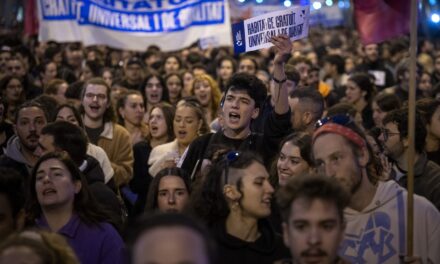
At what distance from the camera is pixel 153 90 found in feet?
46.0

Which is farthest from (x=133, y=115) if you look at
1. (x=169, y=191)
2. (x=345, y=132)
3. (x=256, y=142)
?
(x=345, y=132)

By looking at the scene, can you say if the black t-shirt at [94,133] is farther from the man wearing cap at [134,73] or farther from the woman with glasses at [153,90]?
the man wearing cap at [134,73]

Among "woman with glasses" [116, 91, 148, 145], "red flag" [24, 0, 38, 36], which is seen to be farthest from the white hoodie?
"red flag" [24, 0, 38, 36]

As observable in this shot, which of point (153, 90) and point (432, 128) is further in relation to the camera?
point (153, 90)

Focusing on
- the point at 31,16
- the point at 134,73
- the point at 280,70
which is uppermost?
the point at 31,16

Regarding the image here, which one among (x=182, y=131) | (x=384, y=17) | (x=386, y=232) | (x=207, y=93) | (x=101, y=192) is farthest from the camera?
(x=207, y=93)

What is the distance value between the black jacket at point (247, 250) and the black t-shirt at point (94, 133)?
4907mm

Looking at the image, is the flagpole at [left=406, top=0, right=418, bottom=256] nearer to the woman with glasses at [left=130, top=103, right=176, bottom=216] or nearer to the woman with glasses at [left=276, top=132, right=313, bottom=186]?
the woman with glasses at [left=276, top=132, right=313, bottom=186]

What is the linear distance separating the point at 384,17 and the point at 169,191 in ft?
8.39

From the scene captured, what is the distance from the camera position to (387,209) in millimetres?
5973

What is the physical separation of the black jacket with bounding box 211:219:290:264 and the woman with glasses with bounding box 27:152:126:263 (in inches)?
34.3

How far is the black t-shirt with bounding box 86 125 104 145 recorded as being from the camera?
424 inches

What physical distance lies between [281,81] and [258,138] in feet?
1.56

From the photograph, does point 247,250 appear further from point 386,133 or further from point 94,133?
point 94,133
